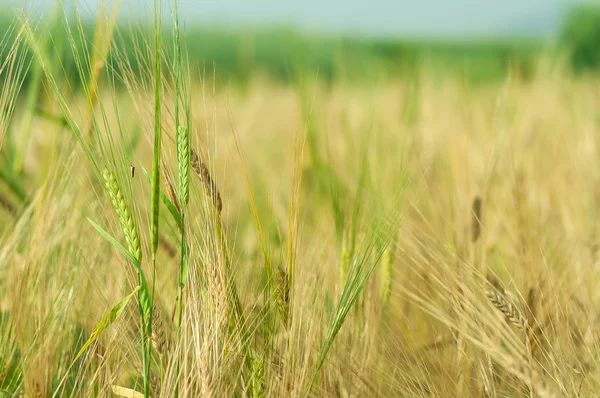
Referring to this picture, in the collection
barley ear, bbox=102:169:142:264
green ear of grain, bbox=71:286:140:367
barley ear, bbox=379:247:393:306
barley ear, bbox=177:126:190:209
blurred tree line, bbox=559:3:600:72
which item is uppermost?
barley ear, bbox=177:126:190:209

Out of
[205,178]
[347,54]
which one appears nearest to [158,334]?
[205,178]

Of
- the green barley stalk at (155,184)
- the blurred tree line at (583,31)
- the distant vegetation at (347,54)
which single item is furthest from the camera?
the blurred tree line at (583,31)

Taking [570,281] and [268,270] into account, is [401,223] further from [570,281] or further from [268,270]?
[570,281]

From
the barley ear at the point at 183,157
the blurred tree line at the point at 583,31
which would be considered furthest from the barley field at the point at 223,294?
the blurred tree line at the point at 583,31

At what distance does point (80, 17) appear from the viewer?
1.77 feet

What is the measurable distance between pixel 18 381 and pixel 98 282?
0.13 m

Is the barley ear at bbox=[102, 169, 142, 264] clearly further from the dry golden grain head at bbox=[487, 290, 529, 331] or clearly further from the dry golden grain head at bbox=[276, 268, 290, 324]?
the dry golden grain head at bbox=[487, 290, 529, 331]

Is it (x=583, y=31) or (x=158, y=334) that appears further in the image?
(x=583, y=31)

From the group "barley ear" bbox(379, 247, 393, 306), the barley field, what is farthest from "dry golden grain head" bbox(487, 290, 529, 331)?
"barley ear" bbox(379, 247, 393, 306)

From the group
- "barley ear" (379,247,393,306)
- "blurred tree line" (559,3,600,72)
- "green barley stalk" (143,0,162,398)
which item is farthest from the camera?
"blurred tree line" (559,3,600,72)

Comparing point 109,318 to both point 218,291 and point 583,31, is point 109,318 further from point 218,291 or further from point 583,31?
point 583,31

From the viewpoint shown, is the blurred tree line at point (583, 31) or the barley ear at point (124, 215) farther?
the blurred tree line at point (583, 31)

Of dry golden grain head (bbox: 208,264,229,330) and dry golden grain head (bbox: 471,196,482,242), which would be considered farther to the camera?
dry golden grain head (bbox: 471,196,482,242)

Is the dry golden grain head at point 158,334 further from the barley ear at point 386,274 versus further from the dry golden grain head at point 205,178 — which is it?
the barley ear at point 386,274
